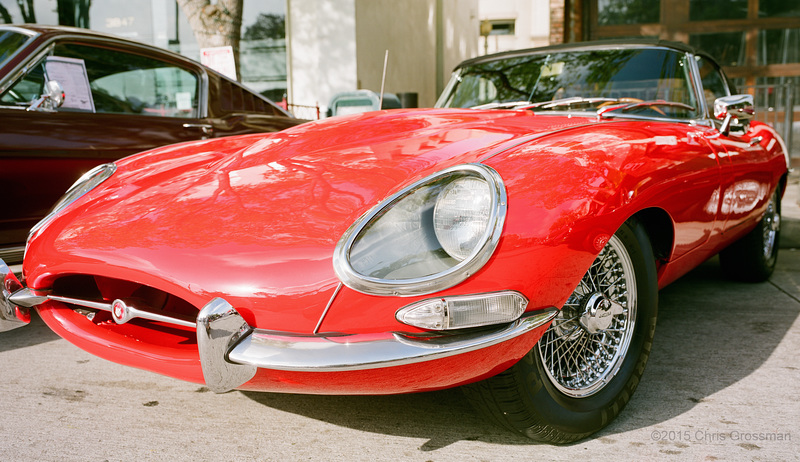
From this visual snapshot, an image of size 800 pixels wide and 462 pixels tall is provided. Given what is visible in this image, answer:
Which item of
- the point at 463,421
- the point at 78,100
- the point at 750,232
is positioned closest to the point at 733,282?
the point at 750,232

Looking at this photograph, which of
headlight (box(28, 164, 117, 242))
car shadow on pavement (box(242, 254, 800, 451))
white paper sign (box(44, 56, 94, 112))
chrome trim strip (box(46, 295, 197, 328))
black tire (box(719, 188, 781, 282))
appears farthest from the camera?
black tire (box(719, 188, 781, 282))

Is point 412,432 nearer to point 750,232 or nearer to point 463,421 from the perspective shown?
point 463,421

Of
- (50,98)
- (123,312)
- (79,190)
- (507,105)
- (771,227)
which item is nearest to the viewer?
(123,312)

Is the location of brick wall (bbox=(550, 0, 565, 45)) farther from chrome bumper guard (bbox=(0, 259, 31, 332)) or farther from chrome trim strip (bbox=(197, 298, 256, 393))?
chrome trim strip (bbox=(197, 298, 256, 393))

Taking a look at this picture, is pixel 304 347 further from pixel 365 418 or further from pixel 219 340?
pixel 365 418

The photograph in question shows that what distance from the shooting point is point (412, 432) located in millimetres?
2016

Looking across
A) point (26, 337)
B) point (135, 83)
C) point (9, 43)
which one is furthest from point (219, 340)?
point (135, 83)

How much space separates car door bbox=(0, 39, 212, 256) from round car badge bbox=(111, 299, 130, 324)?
1518 millimetres

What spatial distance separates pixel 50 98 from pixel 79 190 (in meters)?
1.24

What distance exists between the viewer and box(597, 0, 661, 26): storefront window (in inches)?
393

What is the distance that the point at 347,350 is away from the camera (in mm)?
1584

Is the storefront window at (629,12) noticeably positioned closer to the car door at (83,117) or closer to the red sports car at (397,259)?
the car door at (83,117)

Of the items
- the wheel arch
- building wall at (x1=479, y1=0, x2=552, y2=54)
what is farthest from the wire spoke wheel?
building wall at (x1=479, y1=0, x2=552, y2=54)

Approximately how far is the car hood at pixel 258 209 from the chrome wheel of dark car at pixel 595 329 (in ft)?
1.47
